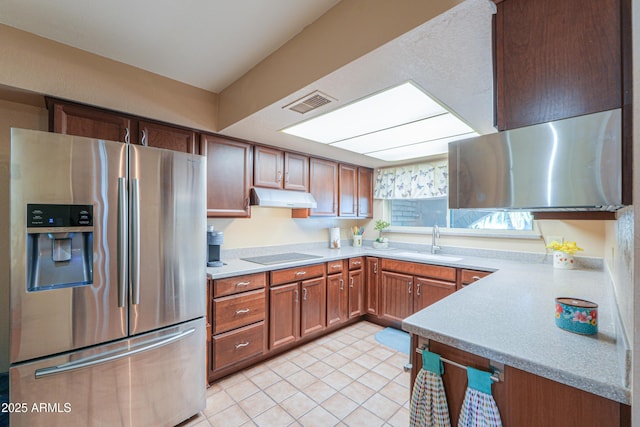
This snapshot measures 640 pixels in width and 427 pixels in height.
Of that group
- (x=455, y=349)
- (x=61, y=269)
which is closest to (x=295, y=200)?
(x=61, y=269)

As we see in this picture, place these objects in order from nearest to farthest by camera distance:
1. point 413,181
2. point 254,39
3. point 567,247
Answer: point 254,39
point 567,247
point 413,181

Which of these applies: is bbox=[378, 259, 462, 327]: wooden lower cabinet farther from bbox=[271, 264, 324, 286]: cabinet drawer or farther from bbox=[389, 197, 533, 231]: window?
bbox=[271, 264, 324, 286]: cabinet drawer

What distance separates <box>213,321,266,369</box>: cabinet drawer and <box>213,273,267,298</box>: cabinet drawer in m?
0.33

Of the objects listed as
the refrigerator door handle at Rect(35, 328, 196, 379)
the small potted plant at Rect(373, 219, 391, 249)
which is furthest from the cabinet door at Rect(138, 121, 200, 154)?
the small potted plant at Rect(373, 219, 391, 249)

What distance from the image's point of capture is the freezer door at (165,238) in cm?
159

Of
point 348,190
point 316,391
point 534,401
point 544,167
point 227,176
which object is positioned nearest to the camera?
point 544,167

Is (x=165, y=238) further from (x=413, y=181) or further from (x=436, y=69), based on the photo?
(x=413, y=181)

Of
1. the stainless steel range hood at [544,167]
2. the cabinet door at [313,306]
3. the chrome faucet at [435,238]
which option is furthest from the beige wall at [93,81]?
the chrome faucet at [435,238]

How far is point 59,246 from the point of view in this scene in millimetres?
1408

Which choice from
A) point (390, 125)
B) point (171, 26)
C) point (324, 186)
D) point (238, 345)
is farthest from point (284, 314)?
point (171, 26)

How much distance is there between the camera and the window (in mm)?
2891

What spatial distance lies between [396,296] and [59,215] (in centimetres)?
296

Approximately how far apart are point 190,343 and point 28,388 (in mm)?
738

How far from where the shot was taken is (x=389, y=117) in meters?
2.05
